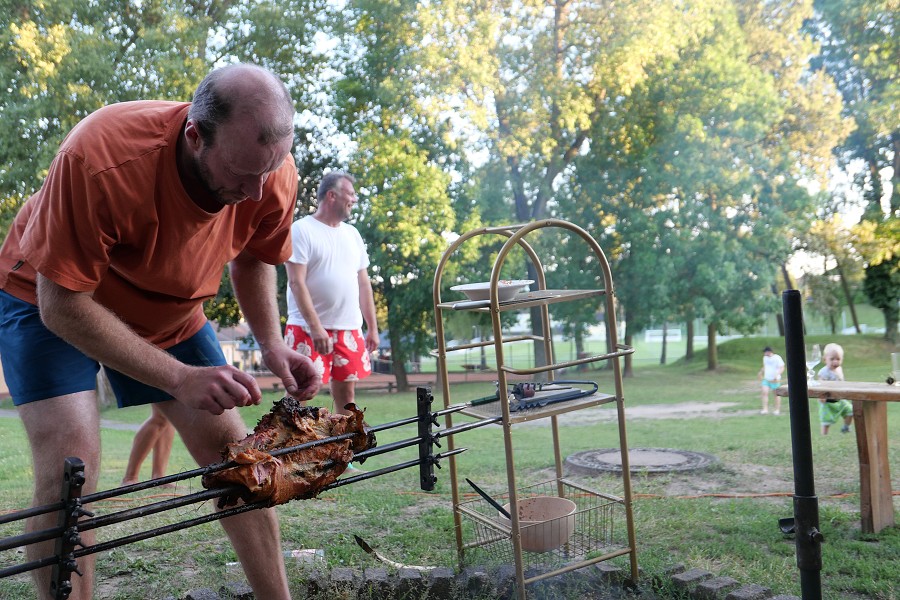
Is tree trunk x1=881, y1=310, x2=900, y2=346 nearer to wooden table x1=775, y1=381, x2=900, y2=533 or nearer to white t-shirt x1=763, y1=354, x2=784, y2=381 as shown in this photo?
white t-shirt x1=763, y1=354, x2=784, y2=381

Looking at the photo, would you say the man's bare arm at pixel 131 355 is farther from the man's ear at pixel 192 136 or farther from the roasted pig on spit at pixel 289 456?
the man's ear at pixel 192 136

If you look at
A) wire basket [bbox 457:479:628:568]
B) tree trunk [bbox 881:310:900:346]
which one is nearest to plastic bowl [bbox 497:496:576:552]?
wire basket [bbox 457:479:628:568]

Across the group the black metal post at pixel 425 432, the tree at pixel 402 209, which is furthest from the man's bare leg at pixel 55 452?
the tree at pixel 402 209

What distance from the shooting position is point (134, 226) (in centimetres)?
172

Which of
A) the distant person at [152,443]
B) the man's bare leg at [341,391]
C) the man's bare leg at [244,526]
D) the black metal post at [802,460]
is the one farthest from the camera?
the man's bare leg at [341,391]

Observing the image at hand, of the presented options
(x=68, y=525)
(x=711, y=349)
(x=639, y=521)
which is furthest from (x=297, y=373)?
(x=711, y=349)

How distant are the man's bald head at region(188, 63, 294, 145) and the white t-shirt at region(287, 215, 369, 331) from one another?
2808 millimetres

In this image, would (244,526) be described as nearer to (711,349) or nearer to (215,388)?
(215,388)

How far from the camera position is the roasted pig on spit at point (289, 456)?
5.30 feet

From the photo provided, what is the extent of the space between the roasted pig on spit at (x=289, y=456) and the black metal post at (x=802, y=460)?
1.03 m

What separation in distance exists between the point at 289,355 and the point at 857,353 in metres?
16.5

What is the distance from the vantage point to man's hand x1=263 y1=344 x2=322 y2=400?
2090mm

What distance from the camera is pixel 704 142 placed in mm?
15359

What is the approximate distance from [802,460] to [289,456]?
1.17 m
